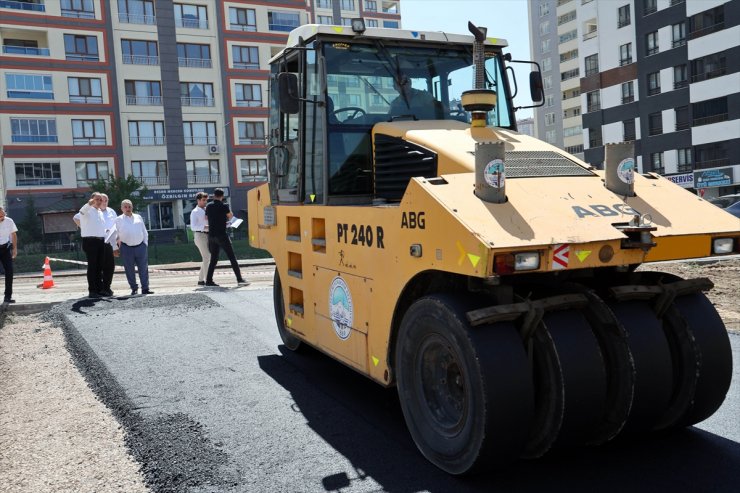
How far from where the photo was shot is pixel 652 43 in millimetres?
43844

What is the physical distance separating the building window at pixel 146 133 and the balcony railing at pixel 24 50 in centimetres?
643

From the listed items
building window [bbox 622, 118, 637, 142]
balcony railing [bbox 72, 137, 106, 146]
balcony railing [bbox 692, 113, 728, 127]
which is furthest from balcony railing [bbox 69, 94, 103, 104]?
balcony railing [bbox 692, 113, 728, 127]

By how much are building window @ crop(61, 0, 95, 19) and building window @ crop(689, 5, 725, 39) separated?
120 ft

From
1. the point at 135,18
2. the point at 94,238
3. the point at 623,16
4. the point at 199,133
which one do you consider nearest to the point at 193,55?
the point at 135,18

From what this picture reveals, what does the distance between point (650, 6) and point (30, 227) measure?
1589 inches

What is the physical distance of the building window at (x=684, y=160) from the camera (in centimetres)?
4156

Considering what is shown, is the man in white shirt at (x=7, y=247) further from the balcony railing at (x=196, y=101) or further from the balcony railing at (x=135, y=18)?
the balcony railing at (x=135, y=18)

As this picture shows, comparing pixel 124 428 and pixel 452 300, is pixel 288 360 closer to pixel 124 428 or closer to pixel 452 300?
pixel 124 428

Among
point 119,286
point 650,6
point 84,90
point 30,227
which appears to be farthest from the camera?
point 650,6

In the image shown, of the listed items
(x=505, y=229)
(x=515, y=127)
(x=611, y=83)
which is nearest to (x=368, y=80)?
(x=515, y=127)

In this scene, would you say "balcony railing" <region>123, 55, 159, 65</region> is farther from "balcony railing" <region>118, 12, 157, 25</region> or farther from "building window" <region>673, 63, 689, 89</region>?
"building window" <region>673, 63, 689, 89</region>

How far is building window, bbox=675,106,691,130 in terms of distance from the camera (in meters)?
41.5

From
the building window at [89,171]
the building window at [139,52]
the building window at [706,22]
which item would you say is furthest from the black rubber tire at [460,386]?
the building window at [139,52]

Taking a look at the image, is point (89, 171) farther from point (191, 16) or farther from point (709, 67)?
point (709, 67)
